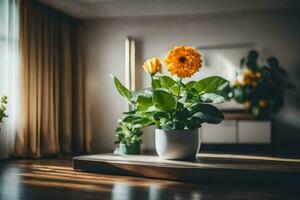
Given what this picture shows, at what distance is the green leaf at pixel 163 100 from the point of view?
6.17 ft

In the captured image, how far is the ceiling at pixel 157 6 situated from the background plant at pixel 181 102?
3077 millimetres

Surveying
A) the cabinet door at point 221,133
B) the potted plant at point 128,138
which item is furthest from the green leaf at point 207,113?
the cabinet door at point 221,133

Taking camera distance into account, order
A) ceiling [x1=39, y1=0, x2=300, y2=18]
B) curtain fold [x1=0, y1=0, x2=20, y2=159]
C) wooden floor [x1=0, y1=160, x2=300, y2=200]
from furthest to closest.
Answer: ceiling [x1=39, y1=0, x2=300, y2=18], curtain fold [x1=0, y1=0, x2=20, y2=159], wooden floor [x1=0, y1=160, x2=300, y2=200]

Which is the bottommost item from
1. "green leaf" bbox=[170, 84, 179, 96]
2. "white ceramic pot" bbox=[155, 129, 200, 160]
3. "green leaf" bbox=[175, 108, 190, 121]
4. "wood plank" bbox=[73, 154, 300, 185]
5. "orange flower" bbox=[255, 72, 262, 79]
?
"wood plank" bbox=[73, 154, 300, 185]

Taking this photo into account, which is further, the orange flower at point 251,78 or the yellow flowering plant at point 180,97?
the orange flower at point 251,78

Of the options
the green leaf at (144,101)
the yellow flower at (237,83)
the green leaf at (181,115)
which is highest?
the yellow flower at (237,83)

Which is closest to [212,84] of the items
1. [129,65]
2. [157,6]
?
[157,6]

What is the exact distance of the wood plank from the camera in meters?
1.71

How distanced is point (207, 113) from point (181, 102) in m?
0.16

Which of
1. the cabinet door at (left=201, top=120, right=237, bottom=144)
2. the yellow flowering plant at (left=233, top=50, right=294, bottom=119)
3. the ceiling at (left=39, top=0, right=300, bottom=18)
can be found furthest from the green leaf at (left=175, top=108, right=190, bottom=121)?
the yellow flowering plant at (left=233, top=50, right=294, bottom=119)

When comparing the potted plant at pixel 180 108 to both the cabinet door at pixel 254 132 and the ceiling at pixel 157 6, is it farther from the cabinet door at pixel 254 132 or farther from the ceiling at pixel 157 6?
the cabinet door at pixel 254 132

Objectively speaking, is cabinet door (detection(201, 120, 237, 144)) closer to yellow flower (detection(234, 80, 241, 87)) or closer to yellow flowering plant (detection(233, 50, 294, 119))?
yellow flowering plant (detection(233, 50, 294, 119))

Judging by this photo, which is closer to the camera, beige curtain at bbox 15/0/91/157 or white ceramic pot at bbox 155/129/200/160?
white ceramic pot at bbox 155/129/200/160

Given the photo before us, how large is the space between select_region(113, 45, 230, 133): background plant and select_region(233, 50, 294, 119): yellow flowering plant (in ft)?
11.6
